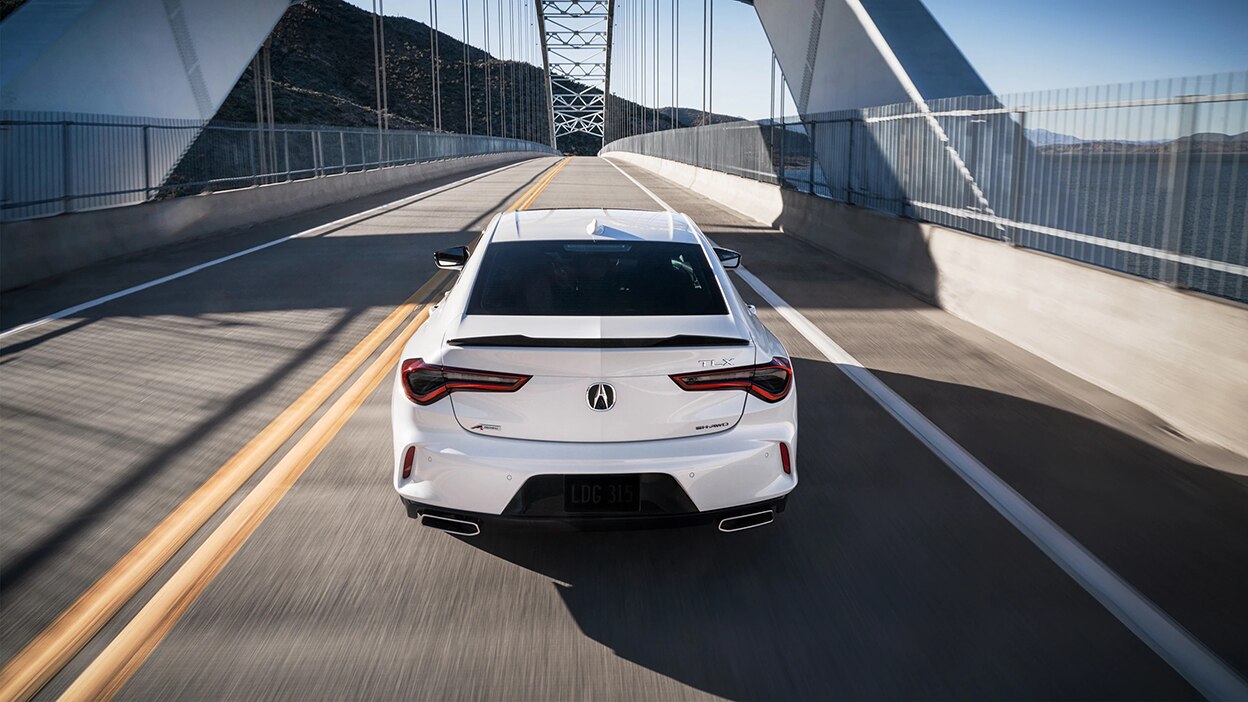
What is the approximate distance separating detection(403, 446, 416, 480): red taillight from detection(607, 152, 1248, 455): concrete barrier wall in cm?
467

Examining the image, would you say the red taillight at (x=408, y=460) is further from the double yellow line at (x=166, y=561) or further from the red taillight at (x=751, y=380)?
the red taillight at (x=751, y=380)

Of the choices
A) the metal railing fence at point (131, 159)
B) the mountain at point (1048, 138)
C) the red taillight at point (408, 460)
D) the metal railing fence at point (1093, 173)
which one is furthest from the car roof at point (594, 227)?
the metal railing fence at point (131, 159)

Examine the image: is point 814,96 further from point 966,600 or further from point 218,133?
point 966,600

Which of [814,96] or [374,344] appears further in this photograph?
[814,96]

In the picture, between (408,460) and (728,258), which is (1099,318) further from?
(408,460)

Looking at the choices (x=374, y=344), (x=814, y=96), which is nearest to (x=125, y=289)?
(x=374, y=344)

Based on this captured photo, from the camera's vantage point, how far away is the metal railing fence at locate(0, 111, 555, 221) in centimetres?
1407

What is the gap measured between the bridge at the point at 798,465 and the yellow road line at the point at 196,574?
0.06 ft

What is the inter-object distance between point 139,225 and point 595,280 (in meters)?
13.2

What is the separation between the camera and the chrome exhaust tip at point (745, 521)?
4.26 meters

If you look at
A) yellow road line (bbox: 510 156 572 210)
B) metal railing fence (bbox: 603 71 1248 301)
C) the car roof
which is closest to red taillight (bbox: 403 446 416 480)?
the car roof

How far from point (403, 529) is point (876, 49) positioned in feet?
60.0

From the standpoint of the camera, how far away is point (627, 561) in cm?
457

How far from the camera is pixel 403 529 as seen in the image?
4.93 m
